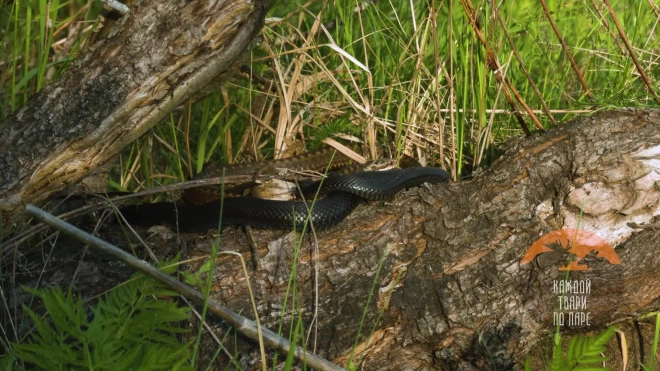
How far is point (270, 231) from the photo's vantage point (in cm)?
341

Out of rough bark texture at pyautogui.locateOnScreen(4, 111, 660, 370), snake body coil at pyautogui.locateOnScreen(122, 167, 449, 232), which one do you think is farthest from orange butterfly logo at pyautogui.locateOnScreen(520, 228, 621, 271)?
snake body coil at pyautogui.locateOnScreen(122, 167, 449, 232)

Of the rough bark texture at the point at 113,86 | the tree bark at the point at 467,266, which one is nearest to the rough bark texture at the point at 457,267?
the tree bark at the point at 467,266

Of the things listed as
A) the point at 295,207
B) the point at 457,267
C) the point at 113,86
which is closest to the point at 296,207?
the point at 295,207

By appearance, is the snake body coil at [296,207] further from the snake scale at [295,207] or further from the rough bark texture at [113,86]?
the rough bark texture at [113,86]

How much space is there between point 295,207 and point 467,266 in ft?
2.78

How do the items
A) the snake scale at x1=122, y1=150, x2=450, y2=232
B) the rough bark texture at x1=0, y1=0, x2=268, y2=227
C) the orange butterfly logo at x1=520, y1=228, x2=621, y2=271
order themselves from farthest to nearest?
the snake scale at x1=122, y1=150, x2=450, y2=232 < the orange butterfly logo at x1=520, y1=228, x2=621, y2=271 < the rough bark texture at x1=0, y1=0, x2=268, y2=227

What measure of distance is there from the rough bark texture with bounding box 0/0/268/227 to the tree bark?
584 mm

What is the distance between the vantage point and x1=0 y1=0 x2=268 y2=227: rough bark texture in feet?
10.1

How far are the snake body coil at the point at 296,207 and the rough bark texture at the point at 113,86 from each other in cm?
52

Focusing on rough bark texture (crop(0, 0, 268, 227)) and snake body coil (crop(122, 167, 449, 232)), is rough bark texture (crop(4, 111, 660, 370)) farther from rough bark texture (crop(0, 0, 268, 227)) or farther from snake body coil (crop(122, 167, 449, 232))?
rough bark texture (crop(0, 0, 268, 227))

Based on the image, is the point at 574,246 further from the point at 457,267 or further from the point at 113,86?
the point at 113,86

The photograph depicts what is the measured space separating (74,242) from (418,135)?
209cm

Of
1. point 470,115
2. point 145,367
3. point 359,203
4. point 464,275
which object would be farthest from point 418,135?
point 145,367

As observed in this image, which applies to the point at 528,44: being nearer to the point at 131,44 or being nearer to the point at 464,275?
the point at 464,275
